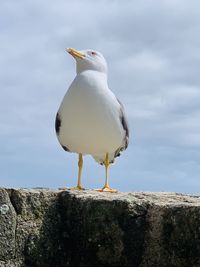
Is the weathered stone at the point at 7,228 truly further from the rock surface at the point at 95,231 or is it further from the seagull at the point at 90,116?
the seagull at the point at 90,116

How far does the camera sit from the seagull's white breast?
269 inches

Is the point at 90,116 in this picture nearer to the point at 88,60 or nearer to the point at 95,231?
the point at 88,60

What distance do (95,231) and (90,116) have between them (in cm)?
187

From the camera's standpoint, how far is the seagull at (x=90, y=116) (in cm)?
685

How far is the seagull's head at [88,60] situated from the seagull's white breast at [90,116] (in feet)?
0.55

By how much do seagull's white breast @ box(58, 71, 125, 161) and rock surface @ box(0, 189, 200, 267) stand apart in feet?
4.84

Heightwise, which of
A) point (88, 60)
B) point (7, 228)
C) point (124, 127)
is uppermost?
point (88, 60)

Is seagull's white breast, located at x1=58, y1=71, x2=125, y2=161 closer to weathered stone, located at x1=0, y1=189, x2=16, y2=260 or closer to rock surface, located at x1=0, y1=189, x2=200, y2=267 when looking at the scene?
rock surface, located at x1=0, y1=189, x2=200, y2=267

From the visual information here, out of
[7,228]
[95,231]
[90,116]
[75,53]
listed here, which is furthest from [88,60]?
[7,228]

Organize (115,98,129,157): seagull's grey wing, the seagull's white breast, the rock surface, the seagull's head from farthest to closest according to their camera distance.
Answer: the seagull's head, (115,98,129,157): seagull's grey wing, the seagull's white breast, the rock surface

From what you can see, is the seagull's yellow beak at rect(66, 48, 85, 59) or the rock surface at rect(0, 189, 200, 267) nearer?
the rock surface at rect(0, 189, 200, 267)

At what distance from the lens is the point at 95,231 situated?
5289 millimetres

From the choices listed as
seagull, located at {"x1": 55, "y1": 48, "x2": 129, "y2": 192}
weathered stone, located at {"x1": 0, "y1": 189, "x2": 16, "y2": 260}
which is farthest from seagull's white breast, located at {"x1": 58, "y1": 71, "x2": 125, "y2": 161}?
weathered stone, located at {"x1": 0, "y1": 189, "x2": 16, "y2": 260}

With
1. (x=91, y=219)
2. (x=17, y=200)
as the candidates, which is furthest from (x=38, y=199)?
(x=91, y=219)
